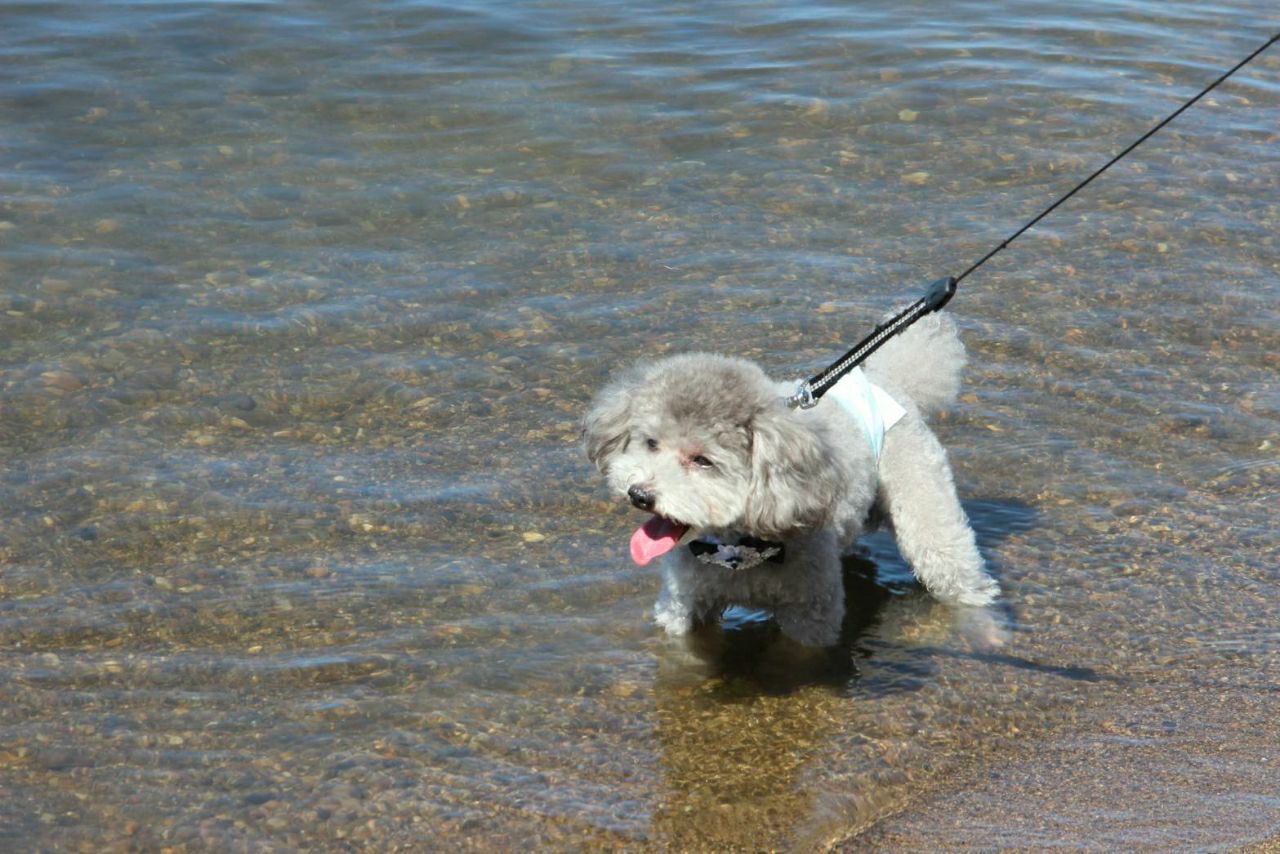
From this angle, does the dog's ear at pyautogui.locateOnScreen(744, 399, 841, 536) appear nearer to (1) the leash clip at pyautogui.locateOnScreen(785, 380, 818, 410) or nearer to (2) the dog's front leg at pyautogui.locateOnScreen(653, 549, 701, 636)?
(1) the leash clip at pyautogui.locateOnScreen(785, 380, 818, 410)

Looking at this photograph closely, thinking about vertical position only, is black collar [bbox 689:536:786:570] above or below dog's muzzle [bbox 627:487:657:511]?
below

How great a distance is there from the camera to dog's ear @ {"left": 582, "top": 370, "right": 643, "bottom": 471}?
537 cm

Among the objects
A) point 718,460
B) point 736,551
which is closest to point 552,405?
point 736,551

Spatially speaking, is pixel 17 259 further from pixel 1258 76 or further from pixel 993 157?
pixel 1258 76

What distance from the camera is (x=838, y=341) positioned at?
28.1 feet

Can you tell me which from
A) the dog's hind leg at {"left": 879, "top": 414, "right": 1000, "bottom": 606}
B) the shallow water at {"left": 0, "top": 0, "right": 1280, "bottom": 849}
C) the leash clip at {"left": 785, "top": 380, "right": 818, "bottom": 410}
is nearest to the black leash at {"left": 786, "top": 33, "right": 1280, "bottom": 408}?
the leash clip at {"left": 785, "top": 380, "right": 818, "bottom": 410}

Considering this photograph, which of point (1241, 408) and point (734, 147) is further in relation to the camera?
point (734, 147)

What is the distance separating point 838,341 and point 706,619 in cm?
302

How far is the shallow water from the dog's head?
3.00 ft

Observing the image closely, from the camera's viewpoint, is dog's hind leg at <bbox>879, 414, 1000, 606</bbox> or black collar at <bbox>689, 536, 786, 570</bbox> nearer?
black collar at <bbox>689, 536, 786, 570</bbox>

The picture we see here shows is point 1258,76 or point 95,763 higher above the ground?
point 1258,76

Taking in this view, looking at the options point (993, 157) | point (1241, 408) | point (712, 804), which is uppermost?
point (993, 157)

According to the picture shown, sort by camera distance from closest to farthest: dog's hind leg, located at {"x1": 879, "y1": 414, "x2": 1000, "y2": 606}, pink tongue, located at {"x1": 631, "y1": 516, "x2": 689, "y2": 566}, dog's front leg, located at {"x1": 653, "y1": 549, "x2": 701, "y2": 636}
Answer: pink tongue, located at {"x1": 631, "y1": 516, "x2": 689, "y2": 566}, dog's front leg, located at {"x1": 653, "y1": 549, "x2": 701, "y2": 636}, dog's hind leg, located at {"x1": 879, "y1": 414, "x2": 1000, "y2": 606}

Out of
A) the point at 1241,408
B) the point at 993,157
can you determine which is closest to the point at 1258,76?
the point at 993,157
